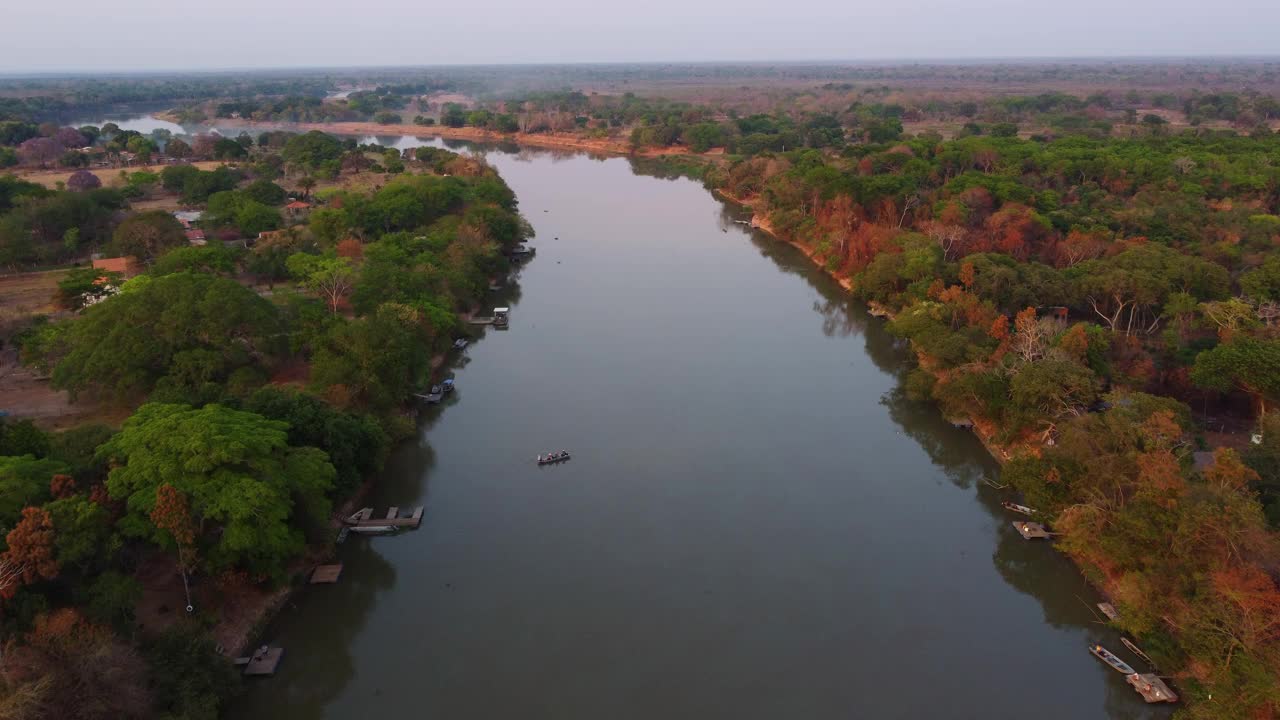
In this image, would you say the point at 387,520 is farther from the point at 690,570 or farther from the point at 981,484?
the point at 981,484

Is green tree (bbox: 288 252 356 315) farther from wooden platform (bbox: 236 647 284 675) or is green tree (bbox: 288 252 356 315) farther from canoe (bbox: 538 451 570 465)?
wooden platform (bbox: 236 647 284 675)

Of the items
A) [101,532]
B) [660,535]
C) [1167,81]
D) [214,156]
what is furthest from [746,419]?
[1167,81]

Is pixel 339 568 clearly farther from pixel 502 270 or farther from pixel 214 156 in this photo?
pixel 214 156

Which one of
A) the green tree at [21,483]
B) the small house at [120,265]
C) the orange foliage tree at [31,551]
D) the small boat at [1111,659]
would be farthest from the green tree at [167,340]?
the small boat at [1111,659]

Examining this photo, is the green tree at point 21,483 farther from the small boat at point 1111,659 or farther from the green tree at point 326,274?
the small boat at point 1111,659

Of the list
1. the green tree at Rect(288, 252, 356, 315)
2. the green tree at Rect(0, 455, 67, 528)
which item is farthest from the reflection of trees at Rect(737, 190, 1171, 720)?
the green tree at Rect(0, 455, 67, 528)

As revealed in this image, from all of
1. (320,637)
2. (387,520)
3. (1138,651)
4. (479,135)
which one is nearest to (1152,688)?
(1138,651)
